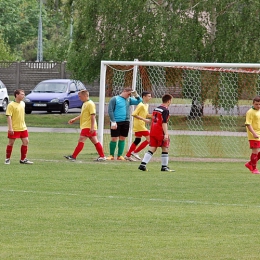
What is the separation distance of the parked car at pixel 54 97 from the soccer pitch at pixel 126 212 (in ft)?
62.9

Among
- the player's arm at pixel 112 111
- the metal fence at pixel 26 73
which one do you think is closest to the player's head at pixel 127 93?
the player's arm at pixel 112 111

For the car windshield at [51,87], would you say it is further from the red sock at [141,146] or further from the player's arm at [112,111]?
the player's arm at [112,111]

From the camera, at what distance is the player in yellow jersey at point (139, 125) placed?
2014cm

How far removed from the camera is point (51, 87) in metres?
40.0

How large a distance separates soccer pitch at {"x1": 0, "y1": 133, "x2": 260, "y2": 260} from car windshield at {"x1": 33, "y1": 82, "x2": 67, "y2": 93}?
20517mm

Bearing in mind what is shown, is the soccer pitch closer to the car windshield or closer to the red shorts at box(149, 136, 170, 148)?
the red shorts at box(149, 136, 170, 148)

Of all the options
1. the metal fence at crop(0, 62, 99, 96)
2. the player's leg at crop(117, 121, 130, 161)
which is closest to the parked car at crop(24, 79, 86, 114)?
the metal fence at crop(0, 62, 99, 96)

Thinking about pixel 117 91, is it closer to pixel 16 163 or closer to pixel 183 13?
pixel 16 163

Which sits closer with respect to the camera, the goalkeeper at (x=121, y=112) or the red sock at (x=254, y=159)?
the red sock at (x=254, y=159)

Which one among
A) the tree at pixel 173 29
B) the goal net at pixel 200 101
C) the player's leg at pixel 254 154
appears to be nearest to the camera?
the player's leg at pixel 254 154

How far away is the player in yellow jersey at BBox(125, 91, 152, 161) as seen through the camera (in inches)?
793

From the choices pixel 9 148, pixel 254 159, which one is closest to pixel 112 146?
pixel 9 148

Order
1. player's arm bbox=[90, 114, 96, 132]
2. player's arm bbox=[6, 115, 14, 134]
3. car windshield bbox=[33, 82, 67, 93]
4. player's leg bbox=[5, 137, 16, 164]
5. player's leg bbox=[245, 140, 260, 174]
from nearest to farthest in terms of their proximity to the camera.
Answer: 1. player's leg bbox=[245, 140, 260, 174]
2. player's arm bbox=[6, 115, 14, 134]
3. player's leg bbox=[5, 137, 16, 164]
4. player's arm bbox=[90, 114, 96, 132]
5. car windshield bbox=[33, 82, 67, 93]

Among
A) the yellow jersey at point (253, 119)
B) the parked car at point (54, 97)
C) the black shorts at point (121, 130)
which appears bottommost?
the parked car at point (54, 97)
